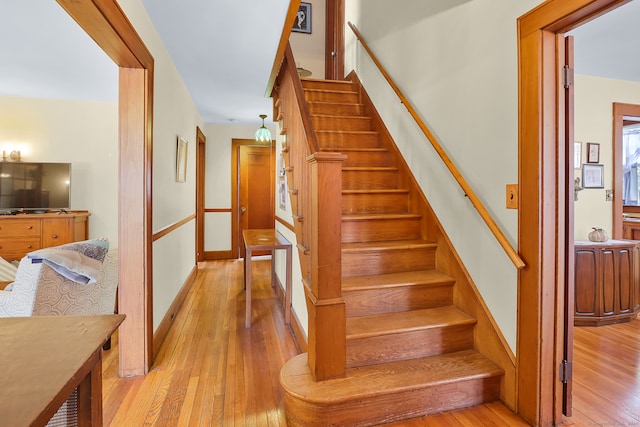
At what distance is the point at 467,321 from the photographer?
6.75ft

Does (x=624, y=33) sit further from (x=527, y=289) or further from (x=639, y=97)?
(x=527, y=289)

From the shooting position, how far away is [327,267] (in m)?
1.71

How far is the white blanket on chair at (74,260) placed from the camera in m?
1.91

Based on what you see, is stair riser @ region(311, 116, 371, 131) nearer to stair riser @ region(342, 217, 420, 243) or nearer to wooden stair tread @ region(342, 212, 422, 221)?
wooden stair tread @ region(342, 212, 422, 221)

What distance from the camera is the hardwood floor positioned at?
5.77 ft

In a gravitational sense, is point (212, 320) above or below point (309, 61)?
below

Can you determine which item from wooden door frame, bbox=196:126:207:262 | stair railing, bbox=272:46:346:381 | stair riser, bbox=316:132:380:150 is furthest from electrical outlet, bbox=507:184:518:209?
wooden door frame, bbox=196:126:207:262

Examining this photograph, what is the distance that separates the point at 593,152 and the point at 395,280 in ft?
9.17

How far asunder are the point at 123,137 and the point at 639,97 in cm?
493

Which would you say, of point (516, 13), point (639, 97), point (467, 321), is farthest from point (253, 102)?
point (639, 97)

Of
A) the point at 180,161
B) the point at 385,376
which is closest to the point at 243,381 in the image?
the point at 385,376

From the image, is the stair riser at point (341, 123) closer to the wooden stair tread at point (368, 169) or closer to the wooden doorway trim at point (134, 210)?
the wooden stair tread at point (368, 169)

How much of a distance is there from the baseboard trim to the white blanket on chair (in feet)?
2.36

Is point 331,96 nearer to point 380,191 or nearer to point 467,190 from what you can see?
point 380,191
